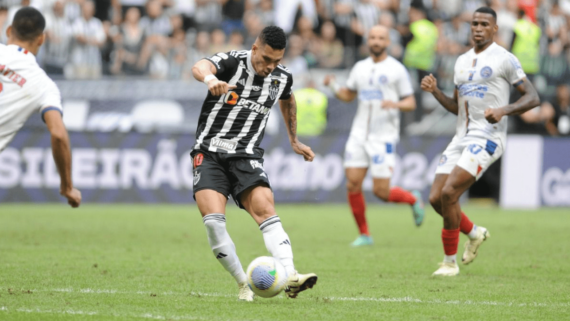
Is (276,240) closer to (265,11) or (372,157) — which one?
(372,157)

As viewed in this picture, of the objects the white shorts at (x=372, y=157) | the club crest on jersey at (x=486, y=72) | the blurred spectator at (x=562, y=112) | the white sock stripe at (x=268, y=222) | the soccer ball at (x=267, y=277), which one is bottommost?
the blurred spectator at (x=562, y=112)

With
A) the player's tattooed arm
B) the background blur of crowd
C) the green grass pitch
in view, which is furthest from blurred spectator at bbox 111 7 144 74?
the player's tattooed arm

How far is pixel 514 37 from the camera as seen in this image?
21.3 meters

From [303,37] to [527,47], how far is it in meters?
5.39

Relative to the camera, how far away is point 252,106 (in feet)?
24.9

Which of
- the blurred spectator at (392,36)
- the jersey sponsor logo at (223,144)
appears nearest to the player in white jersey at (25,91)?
the jersey sponsor logo at (223,144)

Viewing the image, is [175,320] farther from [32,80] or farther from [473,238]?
[473,238]

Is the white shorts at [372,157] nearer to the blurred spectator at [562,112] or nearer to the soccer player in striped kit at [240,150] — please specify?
the soccer player in striped kit at [240,150]

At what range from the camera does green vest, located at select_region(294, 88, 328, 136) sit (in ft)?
64.3

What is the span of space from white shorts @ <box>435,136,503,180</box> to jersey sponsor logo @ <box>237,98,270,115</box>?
274 cm

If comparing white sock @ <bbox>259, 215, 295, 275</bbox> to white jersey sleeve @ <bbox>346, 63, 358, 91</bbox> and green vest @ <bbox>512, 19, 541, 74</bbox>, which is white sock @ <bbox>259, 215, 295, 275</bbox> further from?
green vest @ <bbox>512, 19, 541, 74</bbox>

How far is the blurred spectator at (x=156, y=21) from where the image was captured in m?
20.2

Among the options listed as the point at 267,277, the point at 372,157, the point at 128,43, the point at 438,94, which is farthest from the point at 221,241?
the point at 128,43

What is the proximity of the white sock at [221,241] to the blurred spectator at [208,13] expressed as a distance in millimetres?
14085
